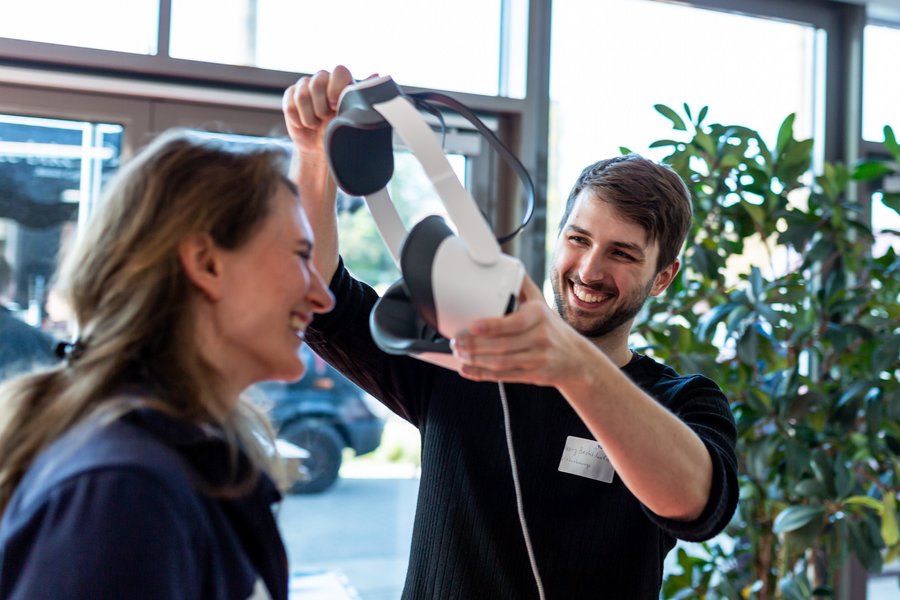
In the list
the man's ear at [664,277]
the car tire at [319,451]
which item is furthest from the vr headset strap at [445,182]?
the car tire at [319,451]

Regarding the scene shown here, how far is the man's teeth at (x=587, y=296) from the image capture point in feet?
4.47

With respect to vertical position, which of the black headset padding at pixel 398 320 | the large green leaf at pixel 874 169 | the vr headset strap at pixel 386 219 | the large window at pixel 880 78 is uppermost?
the large window at pixel 880 78

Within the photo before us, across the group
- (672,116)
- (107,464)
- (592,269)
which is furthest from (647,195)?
(672,116)

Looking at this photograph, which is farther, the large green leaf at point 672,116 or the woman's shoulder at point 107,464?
the large green leaf at point 672,116

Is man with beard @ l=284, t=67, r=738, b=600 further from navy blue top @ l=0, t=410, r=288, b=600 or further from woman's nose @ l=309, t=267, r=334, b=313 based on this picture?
navy blue top @ l=0, t=410, r=288, b=600

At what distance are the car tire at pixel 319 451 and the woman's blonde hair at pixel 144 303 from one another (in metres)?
1.80

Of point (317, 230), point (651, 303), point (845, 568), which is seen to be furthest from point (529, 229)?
point (845, 568)

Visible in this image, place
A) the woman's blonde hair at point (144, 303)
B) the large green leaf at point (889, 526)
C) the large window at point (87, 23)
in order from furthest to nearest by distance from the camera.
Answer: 1. the large green leaf at point (889, 526)
2. the large window at point (87, 23)
3. the woman's blonde hair at point (144, 303)

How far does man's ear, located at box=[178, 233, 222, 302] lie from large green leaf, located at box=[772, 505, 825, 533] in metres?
2.06

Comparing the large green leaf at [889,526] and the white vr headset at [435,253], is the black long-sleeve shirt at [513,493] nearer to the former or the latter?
the white vr headset at [435,253]

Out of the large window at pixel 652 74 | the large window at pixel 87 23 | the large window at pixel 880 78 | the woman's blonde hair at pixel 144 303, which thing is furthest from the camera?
the large window at pixel 880 78

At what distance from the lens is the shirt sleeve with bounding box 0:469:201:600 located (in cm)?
67

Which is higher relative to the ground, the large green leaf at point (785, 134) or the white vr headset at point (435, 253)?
the large green leaf at point (785, 134)

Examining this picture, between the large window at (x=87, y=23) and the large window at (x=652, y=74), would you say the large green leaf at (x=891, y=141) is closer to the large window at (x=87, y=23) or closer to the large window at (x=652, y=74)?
the large window at (x=652, y=74)
